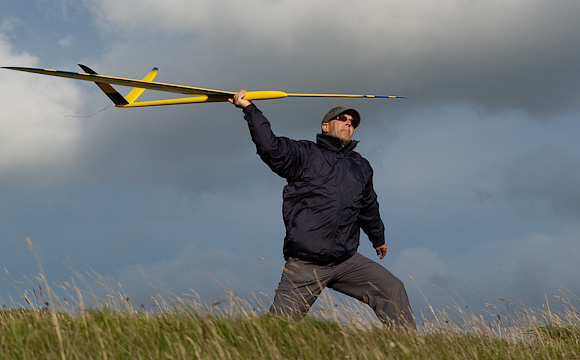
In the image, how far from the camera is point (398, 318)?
21.4 feet

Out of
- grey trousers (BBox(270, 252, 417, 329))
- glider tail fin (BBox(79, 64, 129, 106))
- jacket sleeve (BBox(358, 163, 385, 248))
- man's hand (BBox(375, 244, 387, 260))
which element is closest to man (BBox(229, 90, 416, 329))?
grey trousers (BBox(270, 252, 417, 329))

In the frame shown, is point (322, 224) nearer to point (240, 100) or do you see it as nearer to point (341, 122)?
point (341, 122)

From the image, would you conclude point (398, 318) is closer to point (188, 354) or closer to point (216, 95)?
point (188, 354)

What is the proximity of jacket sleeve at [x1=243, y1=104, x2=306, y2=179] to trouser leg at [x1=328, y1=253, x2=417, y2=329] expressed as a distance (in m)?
1.19

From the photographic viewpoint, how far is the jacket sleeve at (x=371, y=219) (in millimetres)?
7270

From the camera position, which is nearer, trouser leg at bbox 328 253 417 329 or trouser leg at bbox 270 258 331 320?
trouser leg at bbox 270 258 331 320

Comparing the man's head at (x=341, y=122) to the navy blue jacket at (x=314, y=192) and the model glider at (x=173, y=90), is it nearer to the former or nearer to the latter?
the navy blue jacket at (x=314, y=192)

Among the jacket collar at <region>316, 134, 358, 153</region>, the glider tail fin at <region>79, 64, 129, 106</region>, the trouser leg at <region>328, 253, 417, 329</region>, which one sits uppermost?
the glider tail fin at <region>79, 64, 129, 106</region>

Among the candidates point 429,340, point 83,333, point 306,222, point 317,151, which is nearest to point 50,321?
point 83,333

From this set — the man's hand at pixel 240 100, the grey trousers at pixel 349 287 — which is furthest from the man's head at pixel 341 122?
the grey trousers at pixel 349 287

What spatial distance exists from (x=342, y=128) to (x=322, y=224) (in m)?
1.19

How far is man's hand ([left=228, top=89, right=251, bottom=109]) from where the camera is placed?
6491mm

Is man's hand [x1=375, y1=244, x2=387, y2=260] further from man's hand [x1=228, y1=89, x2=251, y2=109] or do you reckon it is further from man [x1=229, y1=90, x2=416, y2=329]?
man's hand [x1=228, y1=89, x2=251, y2=109]

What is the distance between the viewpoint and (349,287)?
6742 mm
